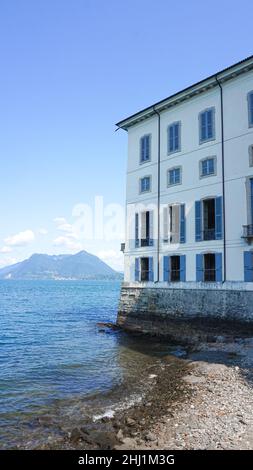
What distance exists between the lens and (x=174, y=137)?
26.8m

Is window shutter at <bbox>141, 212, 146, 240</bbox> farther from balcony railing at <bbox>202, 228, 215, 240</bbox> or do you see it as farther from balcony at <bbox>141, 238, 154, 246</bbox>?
balcony railing at <bbox>202, 228, 215, 240</bbox>

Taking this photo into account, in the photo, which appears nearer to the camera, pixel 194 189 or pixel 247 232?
pixel 247 232

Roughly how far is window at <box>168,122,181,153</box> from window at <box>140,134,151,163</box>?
2.16m

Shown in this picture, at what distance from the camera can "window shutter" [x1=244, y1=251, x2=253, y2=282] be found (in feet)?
68.8

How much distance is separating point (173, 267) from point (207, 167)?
6963 mm

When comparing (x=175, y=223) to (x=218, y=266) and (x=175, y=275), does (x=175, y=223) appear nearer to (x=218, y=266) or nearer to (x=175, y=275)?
(x=175, y=275)

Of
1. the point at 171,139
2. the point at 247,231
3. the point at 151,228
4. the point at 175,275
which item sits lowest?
the point at 175,275

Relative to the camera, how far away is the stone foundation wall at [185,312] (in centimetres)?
2100

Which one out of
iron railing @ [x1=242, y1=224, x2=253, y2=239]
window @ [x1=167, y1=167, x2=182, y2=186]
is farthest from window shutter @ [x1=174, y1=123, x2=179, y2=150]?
iron railing @ [x1=242, y1=224, x2=253, y2=239]

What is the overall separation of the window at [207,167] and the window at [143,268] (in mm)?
6982

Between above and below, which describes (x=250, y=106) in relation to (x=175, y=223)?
above

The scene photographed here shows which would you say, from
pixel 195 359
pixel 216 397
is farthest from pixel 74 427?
pixel 195 359

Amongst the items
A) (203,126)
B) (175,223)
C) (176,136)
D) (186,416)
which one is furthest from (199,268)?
(186,416)
